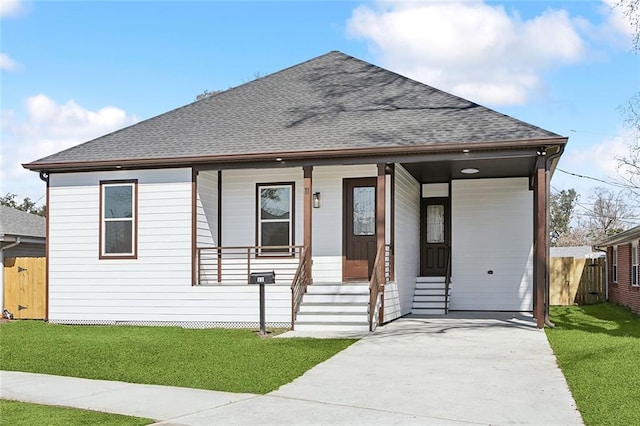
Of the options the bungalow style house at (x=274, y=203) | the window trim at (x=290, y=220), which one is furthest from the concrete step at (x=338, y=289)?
the window trim at (x=290, y=220)

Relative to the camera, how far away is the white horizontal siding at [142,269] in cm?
1513

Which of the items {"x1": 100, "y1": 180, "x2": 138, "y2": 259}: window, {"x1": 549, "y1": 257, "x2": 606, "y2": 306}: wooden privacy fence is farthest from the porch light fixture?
{"x1": 100, "y1": 180, "x2": 138, "y2": 259}: window

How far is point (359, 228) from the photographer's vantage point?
1628 cm

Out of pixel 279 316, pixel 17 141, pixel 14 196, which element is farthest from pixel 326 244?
pixel 14 196

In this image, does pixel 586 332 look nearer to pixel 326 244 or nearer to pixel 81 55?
pixel 326 244

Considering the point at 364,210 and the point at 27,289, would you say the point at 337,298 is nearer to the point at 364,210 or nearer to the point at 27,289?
the point at 364,210

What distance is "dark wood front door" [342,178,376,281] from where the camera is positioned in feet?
52.8

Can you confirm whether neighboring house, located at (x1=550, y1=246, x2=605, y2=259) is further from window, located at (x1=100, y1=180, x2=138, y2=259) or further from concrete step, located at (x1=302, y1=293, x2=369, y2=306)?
window, located at (x1=100, y1=180, x2=138, y2=259)

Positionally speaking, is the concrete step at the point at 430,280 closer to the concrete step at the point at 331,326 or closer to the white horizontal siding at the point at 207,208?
the concrete step at the point at 331,326

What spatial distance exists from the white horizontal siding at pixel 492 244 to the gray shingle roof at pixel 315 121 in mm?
3613

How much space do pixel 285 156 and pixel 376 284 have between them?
327 centimetres

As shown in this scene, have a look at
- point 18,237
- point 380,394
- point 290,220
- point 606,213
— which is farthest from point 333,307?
point 606,213

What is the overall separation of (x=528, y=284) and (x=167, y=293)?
961cm

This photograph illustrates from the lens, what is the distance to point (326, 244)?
1627 centimetres
